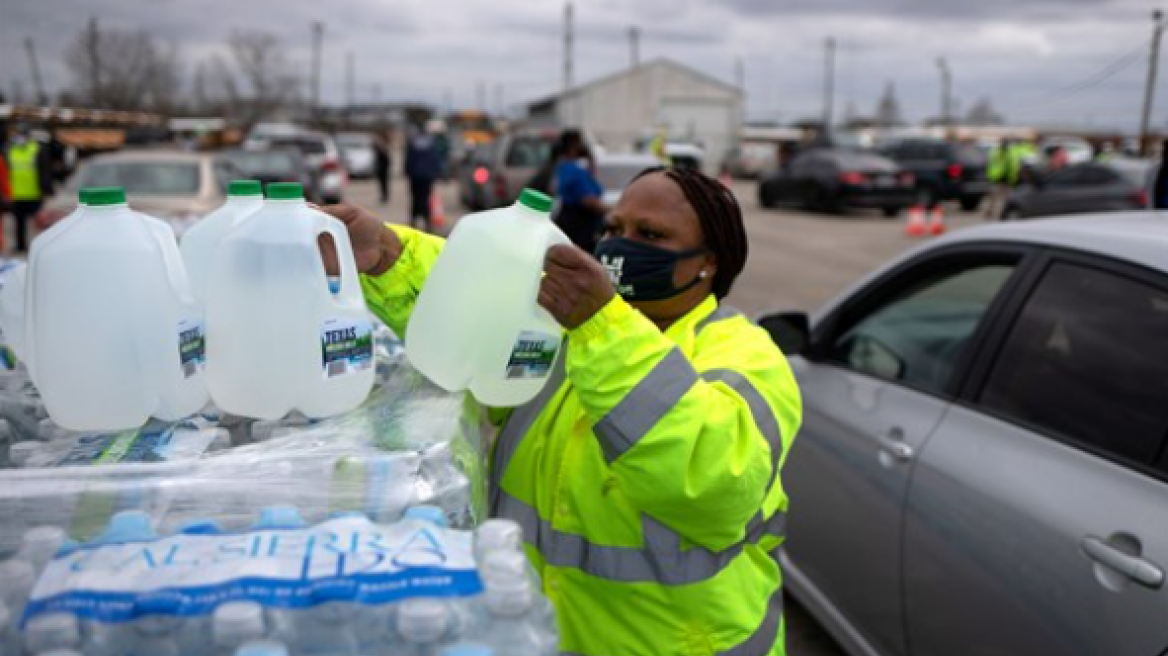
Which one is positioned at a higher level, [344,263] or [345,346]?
[344,263]

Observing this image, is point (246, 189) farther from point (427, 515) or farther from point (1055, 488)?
point (1055, 488)

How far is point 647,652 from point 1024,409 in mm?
1365

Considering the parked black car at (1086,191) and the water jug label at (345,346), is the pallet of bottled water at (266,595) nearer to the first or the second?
the water jug label at (345,346)

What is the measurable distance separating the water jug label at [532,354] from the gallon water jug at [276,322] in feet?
0.93

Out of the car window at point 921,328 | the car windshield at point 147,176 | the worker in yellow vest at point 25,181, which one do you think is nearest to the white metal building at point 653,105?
the worker in yellow vest at point 25,181

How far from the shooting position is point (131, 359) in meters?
1.59

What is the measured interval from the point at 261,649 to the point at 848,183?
70.8 ft

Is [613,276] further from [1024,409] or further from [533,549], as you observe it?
[1024,409]

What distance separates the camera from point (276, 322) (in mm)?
1649

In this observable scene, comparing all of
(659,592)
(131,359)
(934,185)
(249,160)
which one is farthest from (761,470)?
(934,185)

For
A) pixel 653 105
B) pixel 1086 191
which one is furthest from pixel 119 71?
pixel 1086 191

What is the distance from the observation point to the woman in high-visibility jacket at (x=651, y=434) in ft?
4.92

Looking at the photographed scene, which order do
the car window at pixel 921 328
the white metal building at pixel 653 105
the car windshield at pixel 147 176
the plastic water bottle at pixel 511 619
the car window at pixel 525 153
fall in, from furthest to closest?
the white metal building at pixel 653 105
the car window at pixel 525 153
the car windshield at pixel 147 176
the car window at pixel 921 328
the plastic water bottle at pixel 511 619

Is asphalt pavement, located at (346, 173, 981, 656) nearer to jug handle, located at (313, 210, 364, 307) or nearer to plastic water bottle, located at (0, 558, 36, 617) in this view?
jug handle, located at (313, 210, 364, 307)
